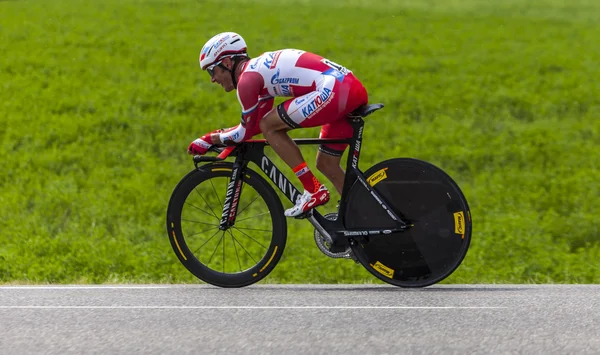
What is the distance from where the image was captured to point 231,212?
7523mm

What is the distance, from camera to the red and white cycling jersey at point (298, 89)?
7074mm

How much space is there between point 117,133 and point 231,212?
9420 millimetres

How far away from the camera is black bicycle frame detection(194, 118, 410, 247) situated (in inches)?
287

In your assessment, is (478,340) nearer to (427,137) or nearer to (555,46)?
(427,137)

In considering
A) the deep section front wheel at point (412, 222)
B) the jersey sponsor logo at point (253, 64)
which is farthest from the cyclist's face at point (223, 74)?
the deep section front wheel at point (412, 222)

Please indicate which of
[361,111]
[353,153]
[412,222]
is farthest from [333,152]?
[412,222]

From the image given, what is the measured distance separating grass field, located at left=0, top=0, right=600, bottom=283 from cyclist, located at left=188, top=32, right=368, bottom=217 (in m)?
2.29

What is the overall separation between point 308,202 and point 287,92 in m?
0.85

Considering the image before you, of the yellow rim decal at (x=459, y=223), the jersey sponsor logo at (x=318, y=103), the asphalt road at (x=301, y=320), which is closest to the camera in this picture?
the asphalt road at (x=301, y=320)

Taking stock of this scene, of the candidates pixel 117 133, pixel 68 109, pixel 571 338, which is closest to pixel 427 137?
pixel 117 133

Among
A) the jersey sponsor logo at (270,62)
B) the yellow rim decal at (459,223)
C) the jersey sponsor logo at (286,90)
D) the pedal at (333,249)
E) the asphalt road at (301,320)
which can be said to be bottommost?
the asphalt road at (301,320)

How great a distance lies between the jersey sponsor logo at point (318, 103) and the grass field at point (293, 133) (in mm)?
2654

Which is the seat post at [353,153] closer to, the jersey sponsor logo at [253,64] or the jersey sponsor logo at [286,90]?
the jersey sponsor logo at [286,90]

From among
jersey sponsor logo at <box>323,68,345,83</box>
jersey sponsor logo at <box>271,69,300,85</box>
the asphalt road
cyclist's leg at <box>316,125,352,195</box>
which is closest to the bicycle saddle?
cyclist's leg at <box>316,125,352,195</box>
